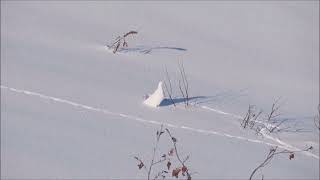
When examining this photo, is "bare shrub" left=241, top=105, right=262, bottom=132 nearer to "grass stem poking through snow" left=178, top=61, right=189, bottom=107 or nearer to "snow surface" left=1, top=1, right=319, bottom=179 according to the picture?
"snow surface" left=1, top=1, right=319, bottom=179

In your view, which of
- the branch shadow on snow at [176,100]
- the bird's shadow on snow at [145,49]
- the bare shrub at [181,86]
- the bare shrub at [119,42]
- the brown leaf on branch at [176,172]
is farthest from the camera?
the bird's shadow on snow at [145,49]

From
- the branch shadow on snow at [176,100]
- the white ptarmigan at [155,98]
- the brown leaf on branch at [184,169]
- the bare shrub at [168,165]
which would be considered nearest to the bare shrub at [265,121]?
the branch shadow on snow at [176,100]

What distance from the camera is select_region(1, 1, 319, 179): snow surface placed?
2.51m

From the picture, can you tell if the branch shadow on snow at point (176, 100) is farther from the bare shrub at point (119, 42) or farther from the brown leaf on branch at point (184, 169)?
the brown leaf on branch at point (184, 169)

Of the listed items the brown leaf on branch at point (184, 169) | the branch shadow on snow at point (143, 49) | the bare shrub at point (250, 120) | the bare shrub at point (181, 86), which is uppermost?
the branch shadow on snow at point (143, 49)

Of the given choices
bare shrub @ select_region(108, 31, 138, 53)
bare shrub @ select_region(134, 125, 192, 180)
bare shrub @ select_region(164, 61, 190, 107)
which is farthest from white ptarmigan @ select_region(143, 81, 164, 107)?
bare shrub @ select_region(108, 31, 138, 53)

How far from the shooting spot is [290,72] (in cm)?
467

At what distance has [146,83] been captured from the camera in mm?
3553

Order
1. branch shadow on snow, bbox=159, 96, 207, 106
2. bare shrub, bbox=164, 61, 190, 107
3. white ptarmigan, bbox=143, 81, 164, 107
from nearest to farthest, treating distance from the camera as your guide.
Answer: white ptarmigan, bbox=143, 81, 164, 107
branch shadow on snow, bbox=159, 96, 207, 106
bare shrub, bbox=164, 61, 190, 107

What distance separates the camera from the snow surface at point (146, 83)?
2.51 metres

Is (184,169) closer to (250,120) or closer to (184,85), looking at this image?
(250,120)

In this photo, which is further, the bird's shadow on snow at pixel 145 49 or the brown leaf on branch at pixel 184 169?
the bird's shadow on snow at pixel 145 49

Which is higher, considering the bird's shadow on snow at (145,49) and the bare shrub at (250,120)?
the bird's shadow on snow at (145,49)

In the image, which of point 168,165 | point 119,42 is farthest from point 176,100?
point 168,165
